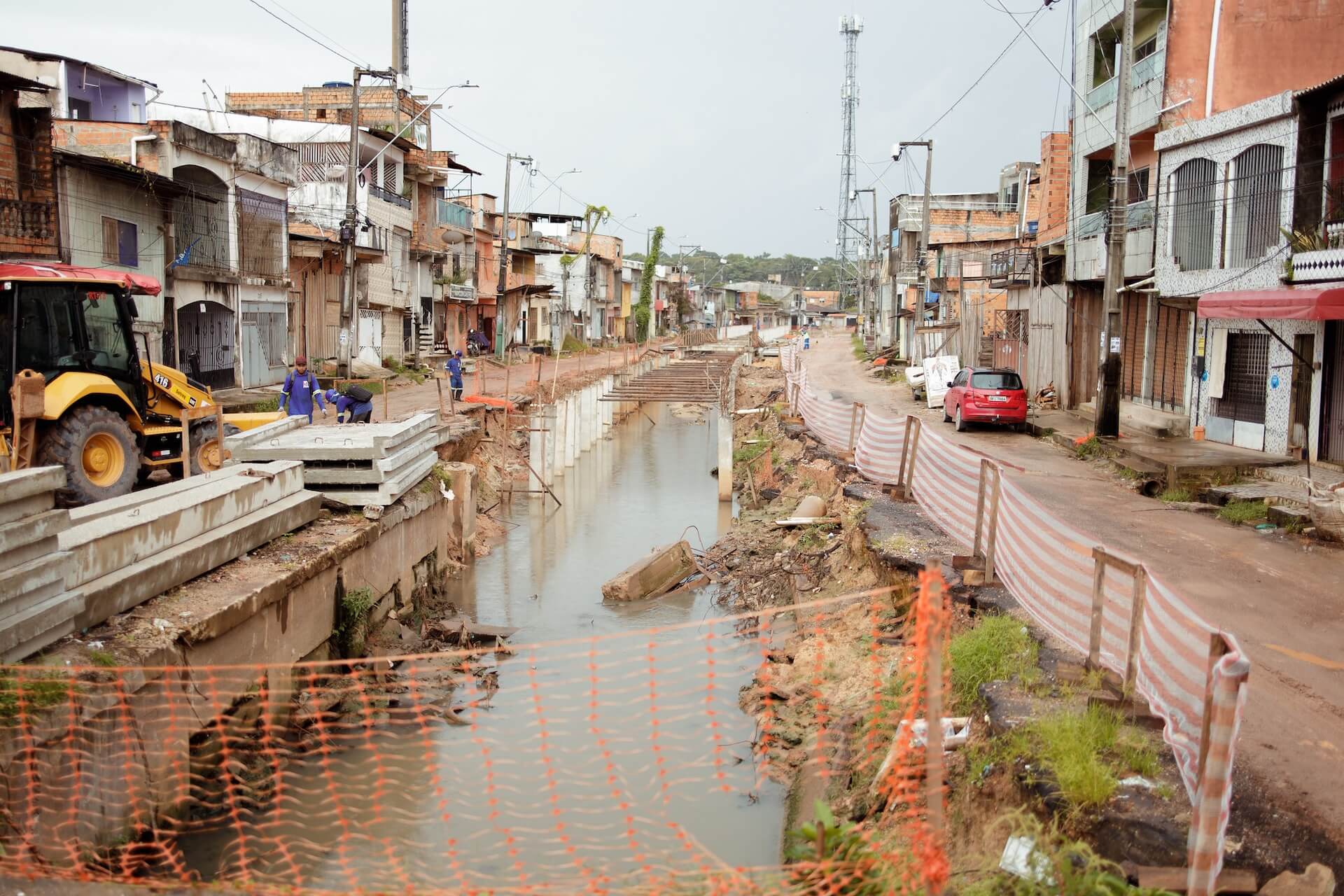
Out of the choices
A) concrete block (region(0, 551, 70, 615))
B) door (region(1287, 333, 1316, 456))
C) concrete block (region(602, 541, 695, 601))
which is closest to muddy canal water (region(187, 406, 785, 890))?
concrete block (region(602, 541, 695, 601))

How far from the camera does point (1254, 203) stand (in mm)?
18219

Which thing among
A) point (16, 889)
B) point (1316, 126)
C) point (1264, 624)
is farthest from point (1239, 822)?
point (1316, 126)

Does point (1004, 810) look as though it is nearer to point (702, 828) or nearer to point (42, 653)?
point (702, 828)

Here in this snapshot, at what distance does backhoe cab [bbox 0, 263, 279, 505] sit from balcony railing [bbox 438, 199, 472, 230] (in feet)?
113

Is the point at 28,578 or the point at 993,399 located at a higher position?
the point at 993,399

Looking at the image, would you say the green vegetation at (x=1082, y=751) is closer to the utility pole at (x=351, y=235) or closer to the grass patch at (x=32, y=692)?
the grass patch at (x=32, y=692)

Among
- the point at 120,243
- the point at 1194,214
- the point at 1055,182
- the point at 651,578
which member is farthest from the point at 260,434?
the point at 1055,182

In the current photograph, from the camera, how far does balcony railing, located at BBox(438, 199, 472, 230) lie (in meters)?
46.7

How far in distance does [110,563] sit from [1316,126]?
18065 millimetres

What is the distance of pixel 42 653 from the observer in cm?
722

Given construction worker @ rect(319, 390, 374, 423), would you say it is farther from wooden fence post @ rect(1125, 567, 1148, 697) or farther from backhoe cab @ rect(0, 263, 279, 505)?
wooden fence post @ rect(1125, 567, 1148, 697)

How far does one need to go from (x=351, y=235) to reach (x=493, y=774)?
67.8 ft

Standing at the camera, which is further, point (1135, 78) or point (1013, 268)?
Result: point (1013, 268)

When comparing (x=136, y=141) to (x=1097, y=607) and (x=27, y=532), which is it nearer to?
(x=27, y=532)
